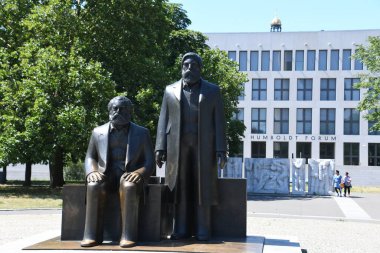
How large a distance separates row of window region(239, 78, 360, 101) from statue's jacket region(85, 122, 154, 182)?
4873cm

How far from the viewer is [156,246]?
24.0 ft

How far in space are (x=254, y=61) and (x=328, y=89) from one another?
26.4ft

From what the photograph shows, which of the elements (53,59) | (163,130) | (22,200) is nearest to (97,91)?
(53,59)

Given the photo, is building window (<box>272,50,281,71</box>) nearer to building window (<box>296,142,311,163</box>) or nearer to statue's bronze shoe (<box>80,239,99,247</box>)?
building window (<box>296,142,311,163</box>)

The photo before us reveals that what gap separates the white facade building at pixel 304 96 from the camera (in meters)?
54.1

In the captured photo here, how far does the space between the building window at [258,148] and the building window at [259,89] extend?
15.4 ft

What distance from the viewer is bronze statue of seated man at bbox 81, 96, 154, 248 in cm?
738

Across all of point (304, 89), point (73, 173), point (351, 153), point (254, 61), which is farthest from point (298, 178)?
point (254, 61)

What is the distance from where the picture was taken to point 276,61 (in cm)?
5597

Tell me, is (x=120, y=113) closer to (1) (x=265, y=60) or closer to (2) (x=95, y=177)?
(2) (x=95, y=177)

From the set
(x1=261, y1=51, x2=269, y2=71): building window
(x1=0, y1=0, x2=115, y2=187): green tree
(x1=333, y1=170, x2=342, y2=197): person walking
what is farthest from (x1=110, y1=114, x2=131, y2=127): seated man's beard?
(x1=261, y1=51, x2=269, y2=71): building window

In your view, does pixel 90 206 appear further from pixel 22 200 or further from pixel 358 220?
pixel 22 200

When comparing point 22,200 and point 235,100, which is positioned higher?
point 235,100

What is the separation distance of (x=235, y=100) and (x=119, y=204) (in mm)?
26029
